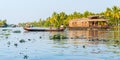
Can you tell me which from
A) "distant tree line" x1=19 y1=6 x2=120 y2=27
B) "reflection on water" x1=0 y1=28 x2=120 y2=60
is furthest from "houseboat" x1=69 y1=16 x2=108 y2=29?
"reflection on water" x1=0 y1=28 x2=120 y2=60

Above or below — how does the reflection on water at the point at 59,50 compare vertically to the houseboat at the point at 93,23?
below

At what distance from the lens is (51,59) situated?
21625 mm

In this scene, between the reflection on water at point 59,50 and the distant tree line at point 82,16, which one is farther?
the distant tree line at point 82,16

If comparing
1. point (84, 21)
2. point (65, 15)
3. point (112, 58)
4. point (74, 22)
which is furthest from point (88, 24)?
point (112, 58)

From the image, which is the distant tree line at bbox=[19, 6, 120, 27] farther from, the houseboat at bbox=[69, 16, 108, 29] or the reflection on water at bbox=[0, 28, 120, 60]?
the reflection on water at bbox=[0, 28, 120, 60]

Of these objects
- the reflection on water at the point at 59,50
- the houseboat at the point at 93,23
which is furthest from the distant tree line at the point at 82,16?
the reflection on water at the point at 59,50

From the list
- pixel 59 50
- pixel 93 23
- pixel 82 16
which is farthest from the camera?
pixel 82 16

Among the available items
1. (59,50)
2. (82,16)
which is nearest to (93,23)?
(82,16)

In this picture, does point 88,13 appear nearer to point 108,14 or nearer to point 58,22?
point 58,22

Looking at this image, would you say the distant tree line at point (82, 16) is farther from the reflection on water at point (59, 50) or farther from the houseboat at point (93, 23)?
the reflection on water at point (59, 50)

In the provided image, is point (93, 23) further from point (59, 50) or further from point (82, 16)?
point (59, 50)

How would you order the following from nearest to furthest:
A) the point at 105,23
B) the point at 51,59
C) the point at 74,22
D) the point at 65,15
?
the point at 51,59 → the point at 105,23 → the point at 74,22 → the point at 65,15

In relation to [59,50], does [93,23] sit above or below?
above

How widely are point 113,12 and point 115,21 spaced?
3.31m
